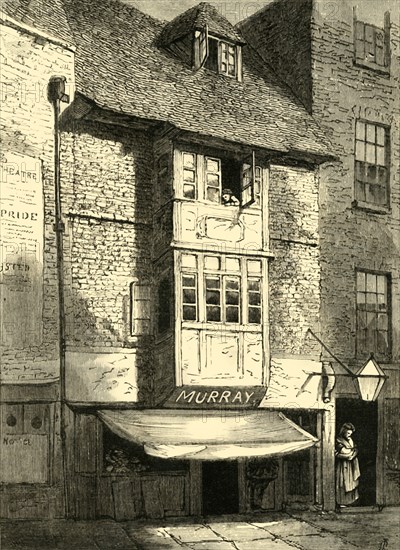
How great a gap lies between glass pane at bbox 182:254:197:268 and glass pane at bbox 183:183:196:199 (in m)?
0.40

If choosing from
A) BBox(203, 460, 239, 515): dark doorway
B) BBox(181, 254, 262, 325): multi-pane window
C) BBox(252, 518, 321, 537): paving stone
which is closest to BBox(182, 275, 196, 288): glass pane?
BBox(181, 254, 262, 325): multi-pane window

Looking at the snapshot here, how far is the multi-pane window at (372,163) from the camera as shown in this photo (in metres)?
6.86

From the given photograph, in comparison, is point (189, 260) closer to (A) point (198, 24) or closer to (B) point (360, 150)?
(A) point (198, 24)

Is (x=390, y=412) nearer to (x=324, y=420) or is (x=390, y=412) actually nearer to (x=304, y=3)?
(x=324, y=420)

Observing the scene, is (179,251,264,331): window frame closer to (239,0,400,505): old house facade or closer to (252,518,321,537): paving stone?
(239,0,400,505): old house facade

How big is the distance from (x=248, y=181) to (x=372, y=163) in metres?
1.21

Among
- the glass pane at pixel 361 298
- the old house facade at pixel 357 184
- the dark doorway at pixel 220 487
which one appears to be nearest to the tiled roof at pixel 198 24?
the old house facade at pixel 357 184

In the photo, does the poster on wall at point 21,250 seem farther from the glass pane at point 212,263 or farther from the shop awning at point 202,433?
the glass pane at point 212,263

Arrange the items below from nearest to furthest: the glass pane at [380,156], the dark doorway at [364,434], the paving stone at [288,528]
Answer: the paving stone at [288,528], the dark doorway at [364,434], the glass pane at [380,156]

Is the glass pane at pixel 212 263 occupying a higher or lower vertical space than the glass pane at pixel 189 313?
higher

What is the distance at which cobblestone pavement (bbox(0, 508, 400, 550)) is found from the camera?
5.12 metres

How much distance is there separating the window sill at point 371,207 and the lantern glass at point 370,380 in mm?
1150

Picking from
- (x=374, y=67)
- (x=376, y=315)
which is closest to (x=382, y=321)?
(x=376, y=315)

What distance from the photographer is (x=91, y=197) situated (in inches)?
223
